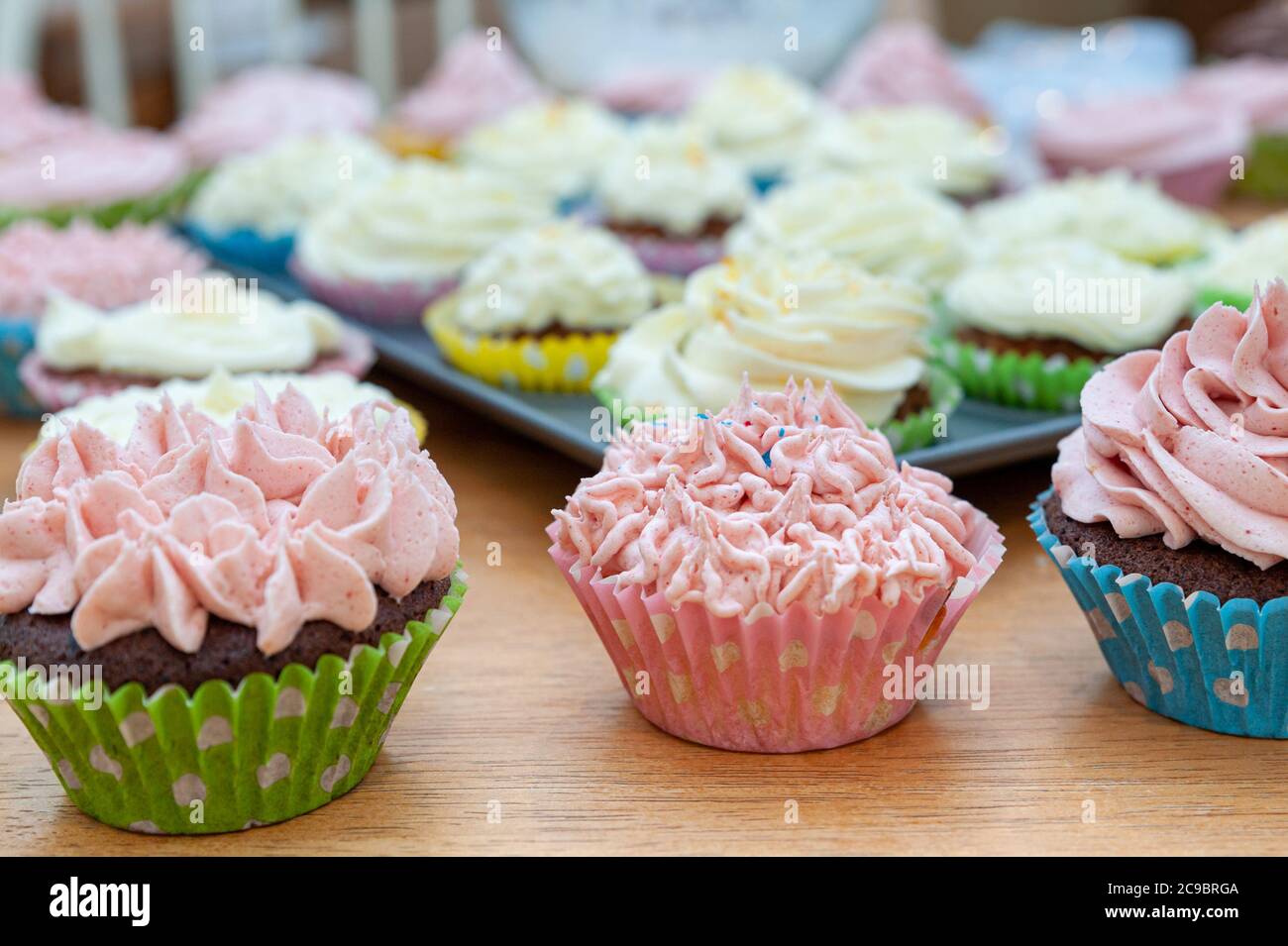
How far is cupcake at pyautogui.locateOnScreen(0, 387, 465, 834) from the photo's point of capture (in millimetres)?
1714

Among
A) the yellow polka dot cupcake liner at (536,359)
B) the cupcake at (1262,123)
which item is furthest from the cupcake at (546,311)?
the cupcake at (1262,123)

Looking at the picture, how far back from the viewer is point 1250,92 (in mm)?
5309

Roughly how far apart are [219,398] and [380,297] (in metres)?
1.06

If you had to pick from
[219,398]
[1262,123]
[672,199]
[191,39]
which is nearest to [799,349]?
[219,398]

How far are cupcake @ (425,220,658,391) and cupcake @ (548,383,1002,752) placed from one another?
1.03 meters

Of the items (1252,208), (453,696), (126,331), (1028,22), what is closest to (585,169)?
(126,331)

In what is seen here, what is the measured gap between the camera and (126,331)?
2961 mm

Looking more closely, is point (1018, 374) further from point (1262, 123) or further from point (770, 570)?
point (1262, 123)

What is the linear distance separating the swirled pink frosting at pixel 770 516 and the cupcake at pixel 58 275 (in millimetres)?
1676

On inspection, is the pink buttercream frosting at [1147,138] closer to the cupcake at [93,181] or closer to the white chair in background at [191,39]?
the cupcake at [93,181]

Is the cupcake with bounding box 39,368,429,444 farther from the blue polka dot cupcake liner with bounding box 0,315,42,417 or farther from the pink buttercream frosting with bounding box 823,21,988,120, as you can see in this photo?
the pink buttercream frosting with bounding box 823,21,988,120

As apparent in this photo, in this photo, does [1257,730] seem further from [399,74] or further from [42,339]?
[399,74]

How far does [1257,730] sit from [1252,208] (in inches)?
140

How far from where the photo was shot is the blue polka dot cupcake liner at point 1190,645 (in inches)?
75.5
